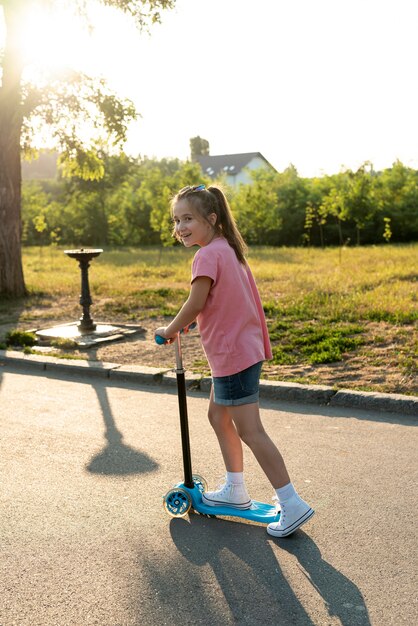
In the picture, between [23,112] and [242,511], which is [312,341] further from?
[23,112]

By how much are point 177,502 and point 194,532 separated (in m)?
0.23

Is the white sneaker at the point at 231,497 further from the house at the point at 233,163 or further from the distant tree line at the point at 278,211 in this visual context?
the house at the point at 233,163

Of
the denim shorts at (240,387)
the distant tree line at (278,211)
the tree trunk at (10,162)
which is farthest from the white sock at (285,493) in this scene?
the distant tree line at (278,211)

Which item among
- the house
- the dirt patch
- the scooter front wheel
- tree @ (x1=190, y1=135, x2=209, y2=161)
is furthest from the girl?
tree @ (x1=190, y1=135, x2=209, y2=161)

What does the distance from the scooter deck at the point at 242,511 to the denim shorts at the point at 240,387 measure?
58 cm

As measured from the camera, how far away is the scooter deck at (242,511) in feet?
12.3

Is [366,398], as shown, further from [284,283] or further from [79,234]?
[79,234]

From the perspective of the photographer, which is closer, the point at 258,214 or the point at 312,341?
the point at 312,341

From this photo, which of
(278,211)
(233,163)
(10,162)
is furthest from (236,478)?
(233,163)

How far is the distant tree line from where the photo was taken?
101ft

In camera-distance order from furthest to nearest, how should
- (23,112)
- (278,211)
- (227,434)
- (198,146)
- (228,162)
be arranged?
1. (198,146)
2. (228,162)
3. (278,211)
4. (23,112)
5. (227,434)

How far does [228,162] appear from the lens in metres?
87.2

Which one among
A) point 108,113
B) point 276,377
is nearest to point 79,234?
point 108,113

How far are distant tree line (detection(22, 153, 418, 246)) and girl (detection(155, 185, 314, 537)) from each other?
23253 millimetres
